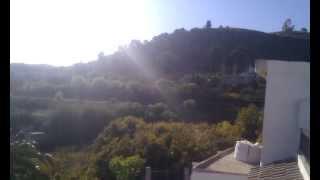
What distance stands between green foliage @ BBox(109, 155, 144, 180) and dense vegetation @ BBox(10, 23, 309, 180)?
0.05ft

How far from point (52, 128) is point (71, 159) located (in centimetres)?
84

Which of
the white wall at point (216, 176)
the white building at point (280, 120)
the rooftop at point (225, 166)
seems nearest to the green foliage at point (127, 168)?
the rooftop at point (225, 166)

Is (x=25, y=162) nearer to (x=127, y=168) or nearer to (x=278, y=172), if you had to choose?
(x=278, y=172)

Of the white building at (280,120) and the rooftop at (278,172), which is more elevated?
the white building at (280,120)

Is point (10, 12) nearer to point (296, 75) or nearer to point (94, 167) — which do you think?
point (296, 75)

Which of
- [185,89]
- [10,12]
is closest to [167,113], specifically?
[185,89]

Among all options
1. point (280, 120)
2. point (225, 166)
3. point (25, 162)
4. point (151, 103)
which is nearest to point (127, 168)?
point (225, 166)

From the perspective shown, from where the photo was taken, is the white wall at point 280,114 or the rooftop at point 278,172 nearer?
the rooftop at point 278,172

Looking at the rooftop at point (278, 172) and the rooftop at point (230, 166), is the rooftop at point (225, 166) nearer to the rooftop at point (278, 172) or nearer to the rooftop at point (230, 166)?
the rooftop at point (230, 166)

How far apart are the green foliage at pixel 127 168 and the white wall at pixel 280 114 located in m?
3.52

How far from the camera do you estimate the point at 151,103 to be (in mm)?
11445

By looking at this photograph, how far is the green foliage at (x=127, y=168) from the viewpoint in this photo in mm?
7598

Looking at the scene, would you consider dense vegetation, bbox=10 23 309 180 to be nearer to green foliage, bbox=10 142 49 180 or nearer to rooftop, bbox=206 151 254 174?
green foliage, bbox=10 142 49 180

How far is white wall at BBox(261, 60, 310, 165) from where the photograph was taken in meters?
4.15
